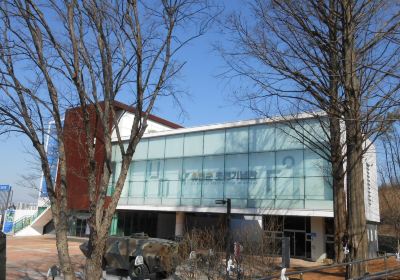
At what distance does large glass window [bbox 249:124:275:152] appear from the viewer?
29.5 meters

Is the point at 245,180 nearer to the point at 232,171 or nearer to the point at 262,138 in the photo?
→ the point at 232,171

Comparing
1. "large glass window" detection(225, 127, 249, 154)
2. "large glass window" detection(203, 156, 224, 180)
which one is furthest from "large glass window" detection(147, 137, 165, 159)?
"large glass window" detection(225, 127, 249, 154)

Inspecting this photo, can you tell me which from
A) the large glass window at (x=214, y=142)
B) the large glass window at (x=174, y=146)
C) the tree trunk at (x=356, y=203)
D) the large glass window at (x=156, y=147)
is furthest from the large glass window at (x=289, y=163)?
the tree trunk at (x=356, y=203)

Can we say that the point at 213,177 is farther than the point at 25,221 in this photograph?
No

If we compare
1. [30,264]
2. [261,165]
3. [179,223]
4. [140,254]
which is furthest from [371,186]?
[30,264]

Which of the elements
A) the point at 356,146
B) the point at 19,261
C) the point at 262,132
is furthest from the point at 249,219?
the point at 356,146

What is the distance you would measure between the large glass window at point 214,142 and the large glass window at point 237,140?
0.44 meters

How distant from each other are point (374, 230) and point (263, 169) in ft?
49.1

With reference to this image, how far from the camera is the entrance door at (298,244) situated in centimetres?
2953

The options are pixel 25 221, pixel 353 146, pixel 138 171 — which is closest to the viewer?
pixel 353 146

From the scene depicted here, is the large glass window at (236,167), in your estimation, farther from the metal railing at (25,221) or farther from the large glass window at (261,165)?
the metal railing at (25,221)

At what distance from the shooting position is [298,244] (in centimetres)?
2988

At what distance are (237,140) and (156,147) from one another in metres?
8.61

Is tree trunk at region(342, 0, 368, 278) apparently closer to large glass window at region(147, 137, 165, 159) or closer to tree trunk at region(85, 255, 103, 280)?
tree trunk at region(85, 255, 103, 280)
